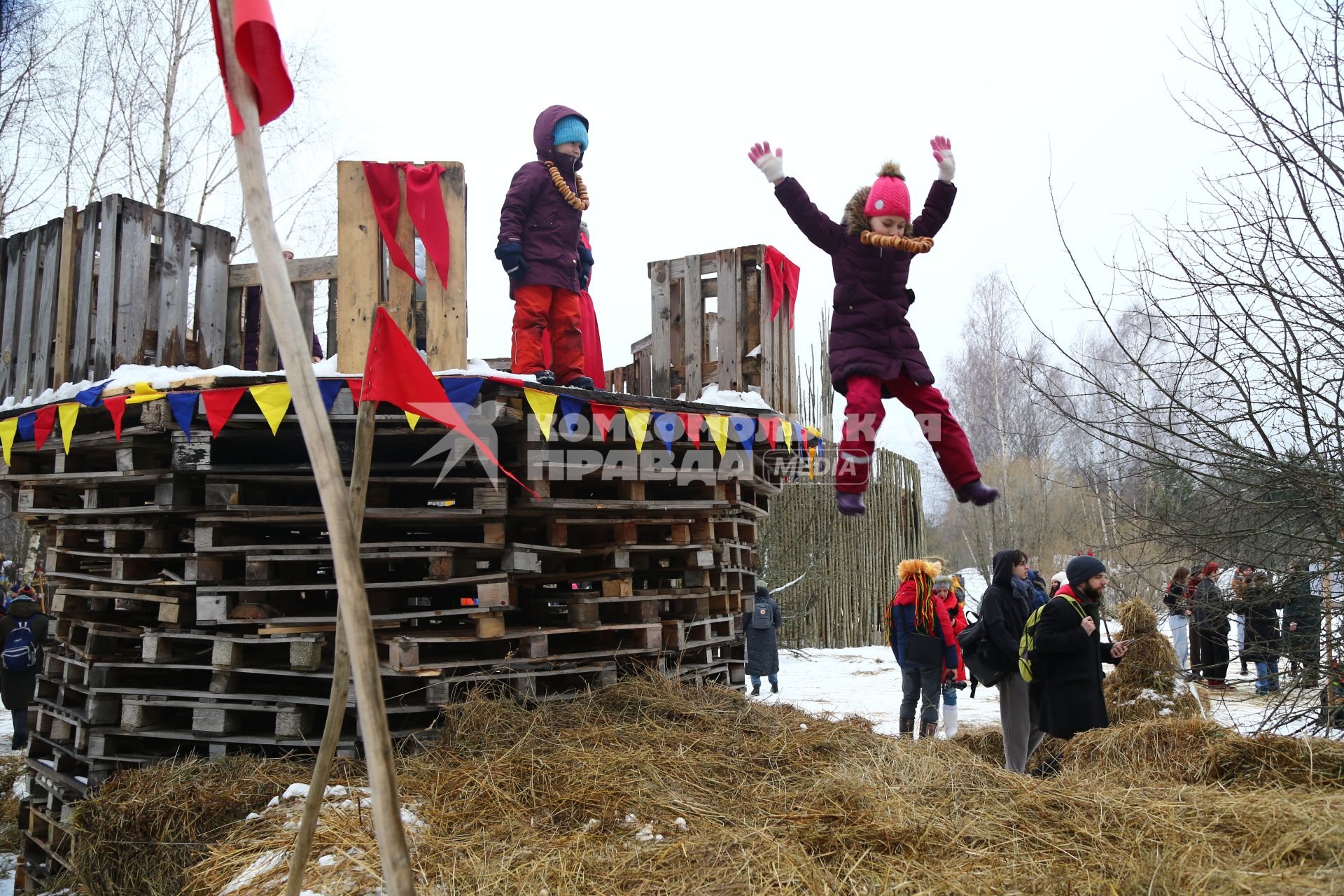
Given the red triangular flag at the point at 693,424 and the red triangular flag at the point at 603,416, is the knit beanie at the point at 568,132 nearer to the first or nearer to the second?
the red triangular flag at the point at 603,416

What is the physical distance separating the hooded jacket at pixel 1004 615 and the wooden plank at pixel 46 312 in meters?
7.11

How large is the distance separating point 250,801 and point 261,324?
10.3 ft

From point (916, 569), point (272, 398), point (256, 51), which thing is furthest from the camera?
point (916, 569)

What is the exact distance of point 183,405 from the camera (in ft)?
19.5

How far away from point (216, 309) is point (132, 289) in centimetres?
53

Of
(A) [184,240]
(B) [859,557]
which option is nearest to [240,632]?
(A) [184,240]

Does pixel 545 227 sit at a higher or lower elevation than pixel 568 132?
lower

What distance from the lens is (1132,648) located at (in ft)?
30.8

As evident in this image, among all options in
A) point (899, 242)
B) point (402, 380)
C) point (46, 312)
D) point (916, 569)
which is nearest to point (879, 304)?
point (899, 242)

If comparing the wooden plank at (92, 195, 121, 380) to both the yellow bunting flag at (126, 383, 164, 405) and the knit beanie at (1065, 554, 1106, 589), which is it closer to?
the yellow bunting flag at (126, 383, 164, 405)

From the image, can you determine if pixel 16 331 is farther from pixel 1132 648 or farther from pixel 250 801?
pixel 1132 648

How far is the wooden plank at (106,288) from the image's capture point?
6.39 m

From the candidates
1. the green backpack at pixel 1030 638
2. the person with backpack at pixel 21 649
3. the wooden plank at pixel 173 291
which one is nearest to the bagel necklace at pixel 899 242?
the green backpack at pixel 1030 638

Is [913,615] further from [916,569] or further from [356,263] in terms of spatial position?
[356,263]
